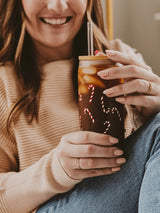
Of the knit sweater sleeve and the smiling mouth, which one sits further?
the smiling mouth

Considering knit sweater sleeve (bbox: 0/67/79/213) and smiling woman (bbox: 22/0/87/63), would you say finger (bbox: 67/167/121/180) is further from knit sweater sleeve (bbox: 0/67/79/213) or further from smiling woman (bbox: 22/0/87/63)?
smiling woman (bbox: 22/0/87/63)

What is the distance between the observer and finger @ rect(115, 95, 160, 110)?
0.70m

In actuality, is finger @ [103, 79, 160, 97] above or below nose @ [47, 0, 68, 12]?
below

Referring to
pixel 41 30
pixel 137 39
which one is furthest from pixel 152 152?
pixel 137 39

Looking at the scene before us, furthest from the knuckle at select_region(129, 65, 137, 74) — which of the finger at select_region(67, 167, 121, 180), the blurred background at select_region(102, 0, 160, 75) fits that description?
the blurred background at select_region(102, 0, 160, 75)

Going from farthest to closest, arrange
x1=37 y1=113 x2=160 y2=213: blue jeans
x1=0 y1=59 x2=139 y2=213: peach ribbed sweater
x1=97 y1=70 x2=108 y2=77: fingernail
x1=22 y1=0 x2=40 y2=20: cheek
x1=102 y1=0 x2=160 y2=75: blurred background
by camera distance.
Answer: x1=102 y1=0 x2=160 y2=75: blurred background, x1=22 y1=0 x2=40 y2=20: cheek, x1=0 y1=59 x2=139 y2=213: peach ribbed sweater, x1=37 y1=113 x2=160 y2=213: blue jeans, x1=97 y1=70 x2=108 y2=77: fingernail

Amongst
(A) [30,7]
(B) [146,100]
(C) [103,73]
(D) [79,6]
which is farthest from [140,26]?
(C) [103,73]

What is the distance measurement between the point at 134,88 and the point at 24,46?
2.05 ft

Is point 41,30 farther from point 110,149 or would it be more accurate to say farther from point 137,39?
point 137,39

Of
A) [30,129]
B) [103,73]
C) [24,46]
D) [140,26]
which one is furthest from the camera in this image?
[140,26]

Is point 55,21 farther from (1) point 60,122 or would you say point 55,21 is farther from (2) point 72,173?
(2) point 72,173

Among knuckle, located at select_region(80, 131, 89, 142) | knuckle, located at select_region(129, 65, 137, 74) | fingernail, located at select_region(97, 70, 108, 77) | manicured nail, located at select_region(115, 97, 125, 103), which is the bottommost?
knuckle, located at select_region(80, 131, 89, 142)

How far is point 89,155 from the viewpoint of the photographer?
2.35 ft

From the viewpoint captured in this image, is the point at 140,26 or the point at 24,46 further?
the point at 140,26
